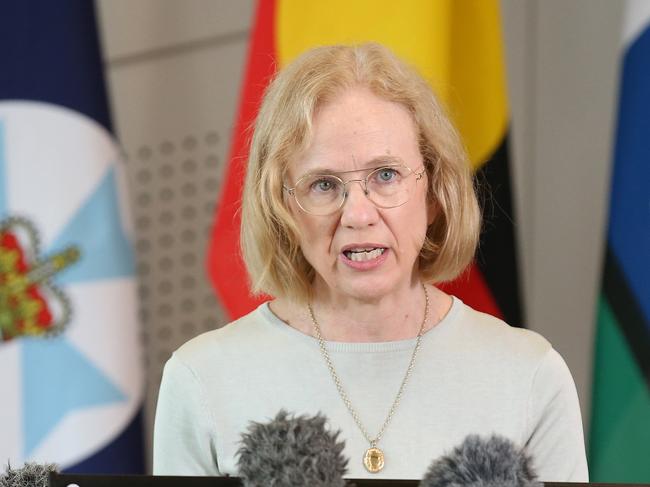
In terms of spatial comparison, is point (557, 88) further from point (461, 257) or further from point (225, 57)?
point (461, 257)

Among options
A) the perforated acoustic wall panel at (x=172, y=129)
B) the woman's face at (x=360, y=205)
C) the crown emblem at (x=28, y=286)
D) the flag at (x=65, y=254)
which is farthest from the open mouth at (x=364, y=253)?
the perforated acoustic wall panel at (x=172, y=129)

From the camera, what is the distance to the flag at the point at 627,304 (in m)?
1.33

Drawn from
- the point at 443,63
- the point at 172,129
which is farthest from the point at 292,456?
the point at 172,129

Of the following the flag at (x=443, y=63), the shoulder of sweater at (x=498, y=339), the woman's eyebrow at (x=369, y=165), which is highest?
the flag at (x=443, y=63)

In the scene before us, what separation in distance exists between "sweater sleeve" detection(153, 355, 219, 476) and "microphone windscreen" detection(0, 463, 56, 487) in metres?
0.25

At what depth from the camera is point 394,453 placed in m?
0.79

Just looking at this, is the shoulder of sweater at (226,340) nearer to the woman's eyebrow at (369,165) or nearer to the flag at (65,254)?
the woman's eyebrow at (369,165)

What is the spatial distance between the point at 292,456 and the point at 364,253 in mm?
Answer: 341

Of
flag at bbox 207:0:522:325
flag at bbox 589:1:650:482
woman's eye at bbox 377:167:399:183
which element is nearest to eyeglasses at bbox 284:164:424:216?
woman's eye at bbox 377:167:399:183

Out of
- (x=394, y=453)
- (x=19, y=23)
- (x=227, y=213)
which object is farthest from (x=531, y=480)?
(x=19, y=23)

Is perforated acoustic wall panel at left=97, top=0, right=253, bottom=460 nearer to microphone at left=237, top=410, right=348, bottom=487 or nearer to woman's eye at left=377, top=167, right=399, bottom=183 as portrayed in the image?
woman's eye at left=377, top=167, right=399, bottom=183

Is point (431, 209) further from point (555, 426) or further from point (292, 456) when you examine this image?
point (292, 456)

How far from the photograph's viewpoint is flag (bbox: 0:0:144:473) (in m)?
1.61

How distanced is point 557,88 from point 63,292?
1.05m
